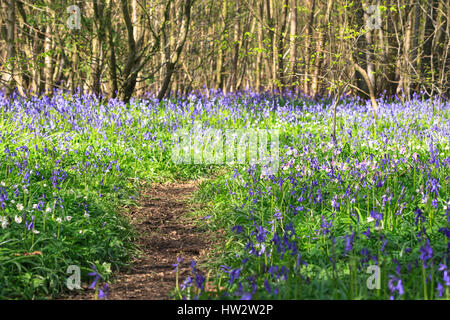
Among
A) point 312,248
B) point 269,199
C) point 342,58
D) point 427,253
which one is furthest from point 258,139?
point 427,253

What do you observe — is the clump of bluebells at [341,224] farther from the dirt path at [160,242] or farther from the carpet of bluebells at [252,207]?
the dirt path at [160,242]

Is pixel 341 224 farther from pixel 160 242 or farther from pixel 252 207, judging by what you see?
pixel 160 242

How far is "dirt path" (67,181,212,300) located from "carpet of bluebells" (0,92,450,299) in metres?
0.14

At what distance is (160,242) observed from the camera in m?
4.28

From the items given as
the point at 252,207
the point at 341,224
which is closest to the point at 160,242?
the point at 252,207

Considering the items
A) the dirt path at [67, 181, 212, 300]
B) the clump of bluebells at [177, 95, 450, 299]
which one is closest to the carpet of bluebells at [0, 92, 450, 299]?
the clump of bluebells at [177, 95, 450, 299]

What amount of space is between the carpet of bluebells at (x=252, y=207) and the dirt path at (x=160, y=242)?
Result: 14 cm

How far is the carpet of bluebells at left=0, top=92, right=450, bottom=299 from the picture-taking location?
9.07 feet

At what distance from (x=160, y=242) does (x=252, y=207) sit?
35.9 inches

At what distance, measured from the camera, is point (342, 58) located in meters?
7.01

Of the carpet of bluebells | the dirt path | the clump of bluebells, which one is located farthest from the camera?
the dirt path

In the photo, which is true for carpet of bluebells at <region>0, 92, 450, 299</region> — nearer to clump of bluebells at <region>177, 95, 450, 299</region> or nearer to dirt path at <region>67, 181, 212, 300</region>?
clump of bluebells at <region>177, 95, 450, 299</region>

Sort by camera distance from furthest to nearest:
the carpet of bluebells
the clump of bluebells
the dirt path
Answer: the dirt path, the carpet of bluebells, the clump of bluebells

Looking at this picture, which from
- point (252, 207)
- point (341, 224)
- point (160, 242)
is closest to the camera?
point (341, 224)
